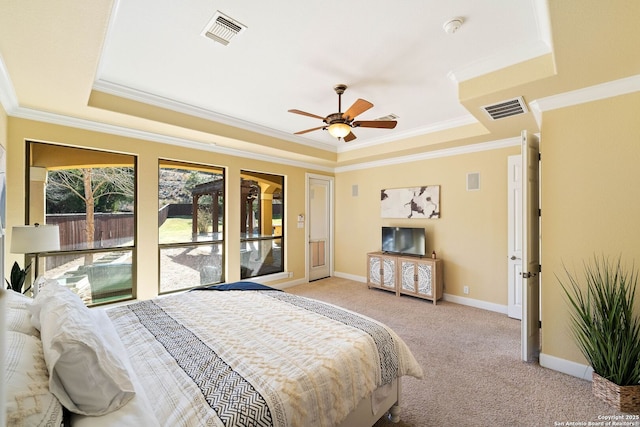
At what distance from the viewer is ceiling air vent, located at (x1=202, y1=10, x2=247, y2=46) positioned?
218 cm

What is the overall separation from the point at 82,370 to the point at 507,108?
3759mm

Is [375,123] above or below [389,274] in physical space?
above

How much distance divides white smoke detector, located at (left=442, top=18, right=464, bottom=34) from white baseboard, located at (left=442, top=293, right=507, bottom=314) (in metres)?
3.63

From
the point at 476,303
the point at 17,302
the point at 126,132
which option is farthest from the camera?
the point at 476,303

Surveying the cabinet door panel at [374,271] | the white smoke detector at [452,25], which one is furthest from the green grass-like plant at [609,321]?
the cabinet door panel at [374,271]

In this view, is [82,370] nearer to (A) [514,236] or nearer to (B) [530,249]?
(B) [530,249]

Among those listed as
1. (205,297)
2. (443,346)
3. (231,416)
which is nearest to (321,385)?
(231,416)

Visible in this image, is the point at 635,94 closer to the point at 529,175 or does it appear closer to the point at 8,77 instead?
the point at 529,175

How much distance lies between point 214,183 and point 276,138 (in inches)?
47.2

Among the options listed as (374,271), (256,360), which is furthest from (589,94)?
(374,271)

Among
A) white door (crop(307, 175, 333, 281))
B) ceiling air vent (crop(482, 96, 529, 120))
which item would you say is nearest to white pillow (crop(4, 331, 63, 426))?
ceiling air vent (crop(482, 96, 529, 120))

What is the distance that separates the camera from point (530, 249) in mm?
2902

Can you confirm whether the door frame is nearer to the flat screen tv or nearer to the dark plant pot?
the flat screen tv

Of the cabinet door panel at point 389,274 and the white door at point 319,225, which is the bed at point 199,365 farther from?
the white door at point 319,225
